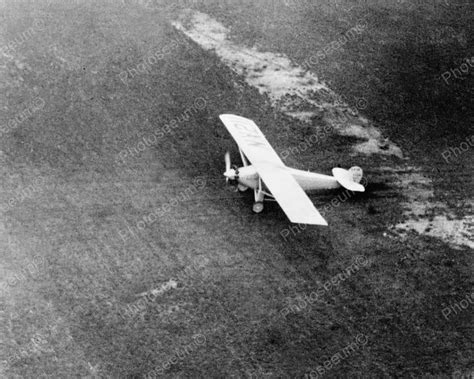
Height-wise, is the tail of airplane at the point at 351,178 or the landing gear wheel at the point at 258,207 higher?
the tail of airplane at the point at 351,178

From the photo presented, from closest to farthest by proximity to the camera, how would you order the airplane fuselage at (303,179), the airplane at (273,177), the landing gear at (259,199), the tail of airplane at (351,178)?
the airplane at (273,177)
the landing gear at (259,199)
the airplane fuselage at (303,179)
the tail of airplane at (351,178)

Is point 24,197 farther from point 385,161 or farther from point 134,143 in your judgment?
point 385,161

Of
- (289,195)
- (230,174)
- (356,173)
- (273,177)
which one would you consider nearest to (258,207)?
(273,177)

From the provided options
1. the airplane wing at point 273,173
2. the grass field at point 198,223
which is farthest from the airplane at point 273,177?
the grass field at point 198,223

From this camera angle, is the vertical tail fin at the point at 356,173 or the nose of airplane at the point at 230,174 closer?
the nose of airplane at the point at 230,174

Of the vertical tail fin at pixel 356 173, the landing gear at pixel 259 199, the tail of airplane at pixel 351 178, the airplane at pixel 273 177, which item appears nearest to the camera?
the airplane at pixel 273 177

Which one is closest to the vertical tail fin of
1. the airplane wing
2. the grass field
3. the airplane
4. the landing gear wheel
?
the airplane

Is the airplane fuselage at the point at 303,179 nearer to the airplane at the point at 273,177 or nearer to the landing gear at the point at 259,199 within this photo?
the airplane at the point at 273,177
